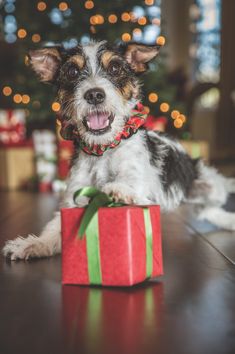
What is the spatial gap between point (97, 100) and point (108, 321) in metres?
1.02

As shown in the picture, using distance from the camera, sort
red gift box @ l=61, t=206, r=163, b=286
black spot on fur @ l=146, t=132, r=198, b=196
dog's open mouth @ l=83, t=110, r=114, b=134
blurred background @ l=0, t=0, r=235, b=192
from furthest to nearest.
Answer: blurred background @ l=0, t=0, r=235, b=192 → black spot on fur @ l=146, t=132, r=198, b=196 → dog's open mouth @ l=83, t=110, r=114, b=134 → red gift box @ l=61, t=206, r=163, b=286

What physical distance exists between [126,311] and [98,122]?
3.20 ft

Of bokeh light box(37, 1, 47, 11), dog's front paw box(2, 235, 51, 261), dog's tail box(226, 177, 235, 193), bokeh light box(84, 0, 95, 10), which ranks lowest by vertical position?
dog's front paw box(2, 235, 51, 261)

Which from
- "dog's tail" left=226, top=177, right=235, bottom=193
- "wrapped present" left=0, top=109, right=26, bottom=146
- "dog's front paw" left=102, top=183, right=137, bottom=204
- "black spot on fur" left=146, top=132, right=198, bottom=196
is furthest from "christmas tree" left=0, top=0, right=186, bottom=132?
"dog's front paw" left=102, top=183, right=137, bottom=204

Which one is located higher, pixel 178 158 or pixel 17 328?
pixel 178 158

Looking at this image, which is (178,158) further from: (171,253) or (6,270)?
(6,270)

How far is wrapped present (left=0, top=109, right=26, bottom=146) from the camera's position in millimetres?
6113

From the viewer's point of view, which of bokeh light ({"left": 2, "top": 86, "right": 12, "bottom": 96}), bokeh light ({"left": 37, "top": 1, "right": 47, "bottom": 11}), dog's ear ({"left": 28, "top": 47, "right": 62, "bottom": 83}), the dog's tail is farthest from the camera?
bokeh light ({"left": 2, "top": 86, "right": 12, "bottom": 96})

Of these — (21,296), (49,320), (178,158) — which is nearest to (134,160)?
(178,158)

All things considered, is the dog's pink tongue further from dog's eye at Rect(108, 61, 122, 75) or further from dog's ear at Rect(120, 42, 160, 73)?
dog's ear at Rect(120, 42, 160, 73)

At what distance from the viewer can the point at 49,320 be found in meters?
1.44

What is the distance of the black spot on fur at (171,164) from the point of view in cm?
262

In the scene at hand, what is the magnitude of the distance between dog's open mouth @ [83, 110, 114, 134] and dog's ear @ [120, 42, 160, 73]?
373 millimetres

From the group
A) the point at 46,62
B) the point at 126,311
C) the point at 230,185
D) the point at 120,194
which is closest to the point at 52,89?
the point at 230,185
